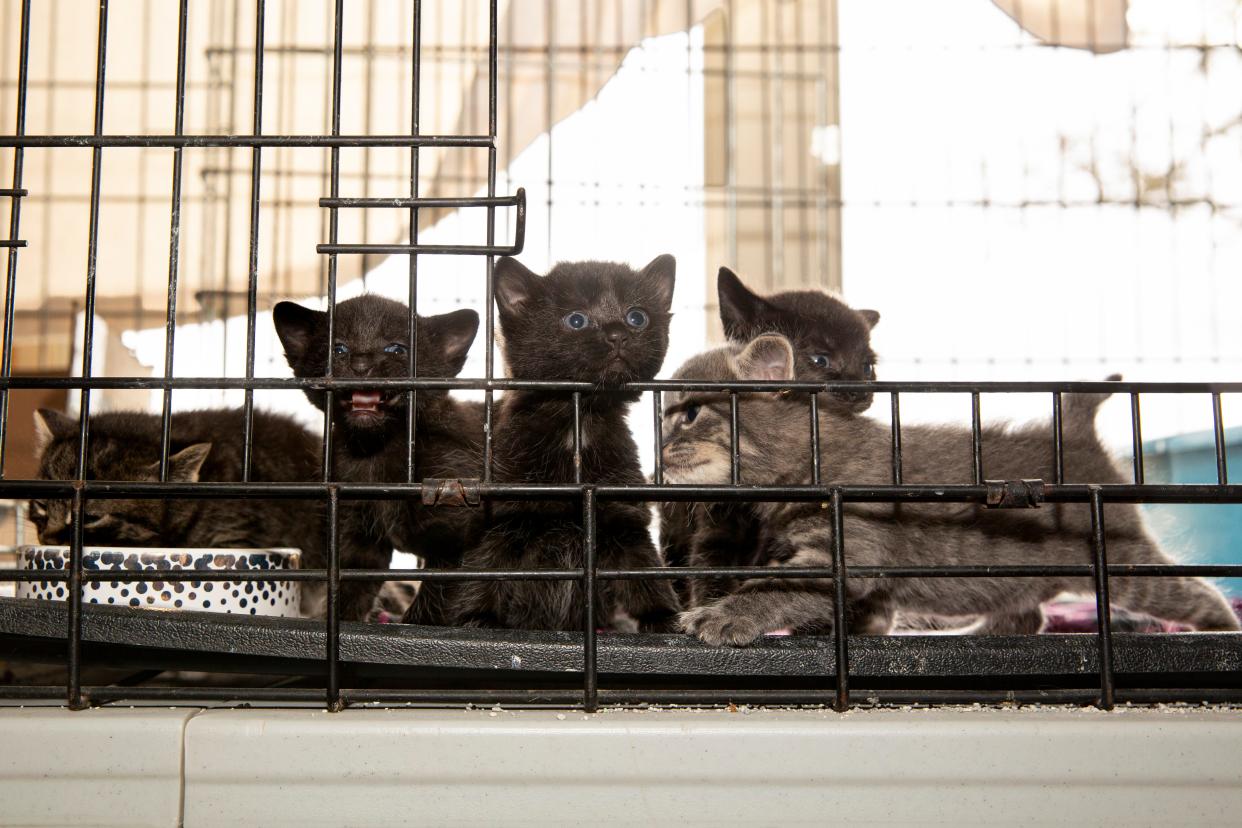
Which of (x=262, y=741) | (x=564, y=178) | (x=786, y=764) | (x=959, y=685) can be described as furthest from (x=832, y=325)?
(x=564, y=178)

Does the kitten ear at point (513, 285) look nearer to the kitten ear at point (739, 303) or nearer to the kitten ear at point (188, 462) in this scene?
the kitten ear at point (739, 303)

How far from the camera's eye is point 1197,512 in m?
2.59

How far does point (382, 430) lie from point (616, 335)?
569mm

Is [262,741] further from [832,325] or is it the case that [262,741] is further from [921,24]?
[921,24]

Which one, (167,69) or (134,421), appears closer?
(134,421)

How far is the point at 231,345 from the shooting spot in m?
3.32

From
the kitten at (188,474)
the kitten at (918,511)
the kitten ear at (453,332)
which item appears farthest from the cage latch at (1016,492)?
the kitten ear at (453,332)

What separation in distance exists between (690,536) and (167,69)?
10.1ft

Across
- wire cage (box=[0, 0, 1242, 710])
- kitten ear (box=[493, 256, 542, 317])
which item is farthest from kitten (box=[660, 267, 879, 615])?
kitten ear (box=[493, 256, 542, 317])

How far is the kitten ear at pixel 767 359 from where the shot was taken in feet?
5.18

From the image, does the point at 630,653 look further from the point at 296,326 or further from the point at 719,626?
the point at 296,326

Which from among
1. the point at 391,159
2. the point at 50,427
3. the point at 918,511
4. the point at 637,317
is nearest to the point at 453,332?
the point at 637,317

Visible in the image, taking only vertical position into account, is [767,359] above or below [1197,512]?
above

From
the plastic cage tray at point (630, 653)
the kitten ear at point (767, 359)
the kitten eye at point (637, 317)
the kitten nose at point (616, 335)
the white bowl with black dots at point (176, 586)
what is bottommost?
the plastic cage tray at point (630, 653)
